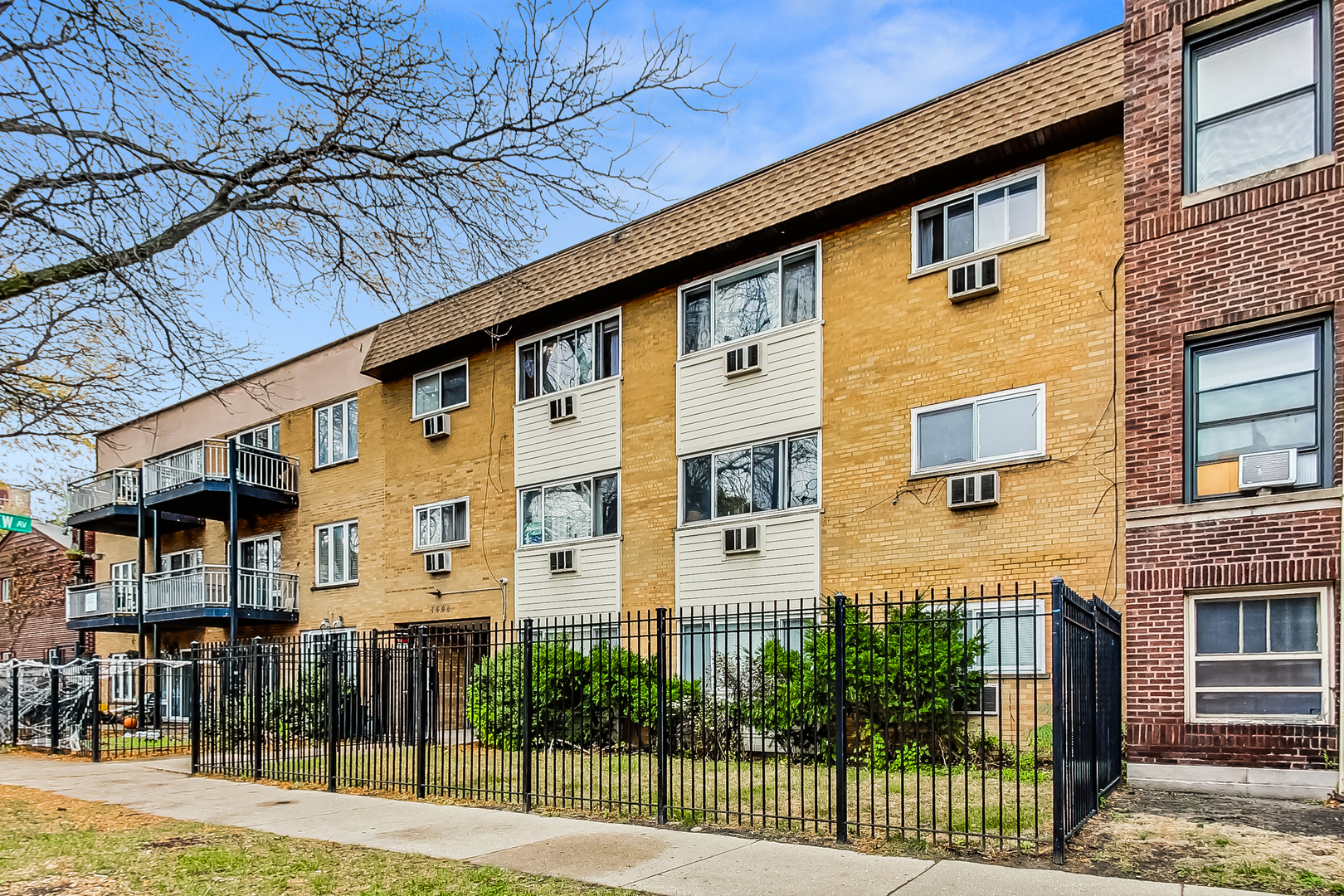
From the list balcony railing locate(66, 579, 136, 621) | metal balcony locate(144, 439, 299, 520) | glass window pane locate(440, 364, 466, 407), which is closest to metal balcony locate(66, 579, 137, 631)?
balcony railing locate(66, 579, 136, 621)

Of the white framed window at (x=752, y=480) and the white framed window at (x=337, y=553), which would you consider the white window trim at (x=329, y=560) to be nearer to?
the white framed window at (x=337, y=553)

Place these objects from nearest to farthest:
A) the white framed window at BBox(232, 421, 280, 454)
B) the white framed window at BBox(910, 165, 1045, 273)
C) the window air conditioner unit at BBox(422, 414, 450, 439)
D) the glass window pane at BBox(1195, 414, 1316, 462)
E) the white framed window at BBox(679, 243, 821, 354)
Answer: the glass window pane at BBox(1195, 414, 1316, 462)
the white framed window at BBox(910, 165, 1045, 273)
the white framed window at BBox(679, 243, 821, 354)
the window air conditioner unit at BBox(422, 414, 450, 439)
the white framed window at BBox(232, 421, 280, 454)

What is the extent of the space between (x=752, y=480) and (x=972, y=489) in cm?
405

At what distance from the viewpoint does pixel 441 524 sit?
22391mm

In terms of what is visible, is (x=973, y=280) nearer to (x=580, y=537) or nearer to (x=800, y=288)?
(x=800, y=288)

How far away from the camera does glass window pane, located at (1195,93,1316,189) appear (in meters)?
11.2

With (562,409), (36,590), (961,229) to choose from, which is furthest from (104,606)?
(961,229)

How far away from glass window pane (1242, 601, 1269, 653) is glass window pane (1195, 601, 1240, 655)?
65 mm

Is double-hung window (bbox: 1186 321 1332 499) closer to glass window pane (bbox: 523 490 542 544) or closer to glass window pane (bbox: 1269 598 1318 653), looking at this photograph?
glass window pane (bbox: 1269 598 1318 653)

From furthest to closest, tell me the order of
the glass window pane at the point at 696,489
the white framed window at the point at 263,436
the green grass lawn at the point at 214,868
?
the white framed window at the point at 263,436 < the glass window pane at the point at 696,489 < the green grass lawn at the point at 214,868

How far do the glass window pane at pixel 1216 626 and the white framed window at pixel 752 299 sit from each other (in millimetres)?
7057

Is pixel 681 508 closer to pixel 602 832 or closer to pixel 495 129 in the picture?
pixel 602 832

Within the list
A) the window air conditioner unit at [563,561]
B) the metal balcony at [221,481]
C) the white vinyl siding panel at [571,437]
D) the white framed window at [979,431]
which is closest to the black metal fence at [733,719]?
the white framed window at [979,431]

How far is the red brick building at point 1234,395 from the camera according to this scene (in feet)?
35.1
